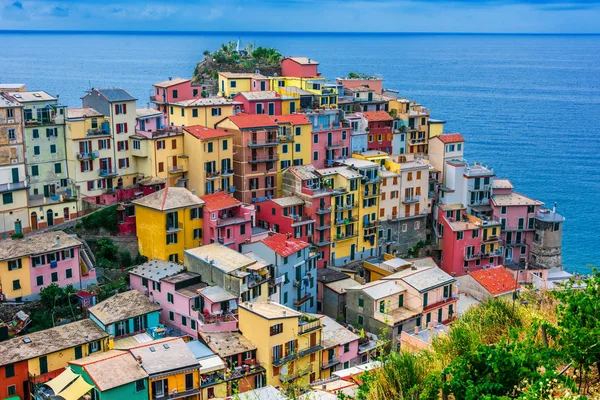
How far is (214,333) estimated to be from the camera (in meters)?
42.3

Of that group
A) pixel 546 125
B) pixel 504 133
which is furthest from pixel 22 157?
pixel 546 125

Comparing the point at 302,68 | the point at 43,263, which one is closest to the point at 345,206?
the point at 302,68

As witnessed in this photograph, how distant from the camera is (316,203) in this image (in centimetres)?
5825

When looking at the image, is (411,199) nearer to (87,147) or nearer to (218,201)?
(218,201)

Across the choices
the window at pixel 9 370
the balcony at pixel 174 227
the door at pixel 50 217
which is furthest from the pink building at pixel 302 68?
the window at pixel 9 370

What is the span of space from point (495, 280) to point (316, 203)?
575 inches

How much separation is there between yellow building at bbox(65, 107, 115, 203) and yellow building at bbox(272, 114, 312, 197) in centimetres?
1357

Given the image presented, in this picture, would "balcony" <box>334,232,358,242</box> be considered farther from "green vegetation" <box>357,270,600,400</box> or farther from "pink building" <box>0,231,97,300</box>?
"green vegetation" <box>357,270,600,400</box>

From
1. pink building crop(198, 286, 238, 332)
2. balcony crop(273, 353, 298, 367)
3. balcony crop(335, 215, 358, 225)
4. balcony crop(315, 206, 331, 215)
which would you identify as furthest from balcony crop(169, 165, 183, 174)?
balcony crop(273, 353, 298, 367)

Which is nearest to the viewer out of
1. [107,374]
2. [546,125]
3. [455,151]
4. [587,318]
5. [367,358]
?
[587,318]

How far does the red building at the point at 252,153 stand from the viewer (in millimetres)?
59062

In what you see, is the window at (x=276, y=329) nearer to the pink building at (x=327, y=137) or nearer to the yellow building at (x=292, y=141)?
the yellow building at (x=292, y=141)

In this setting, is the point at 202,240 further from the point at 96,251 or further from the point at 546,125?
the point at 546,125

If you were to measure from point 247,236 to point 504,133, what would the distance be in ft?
273
